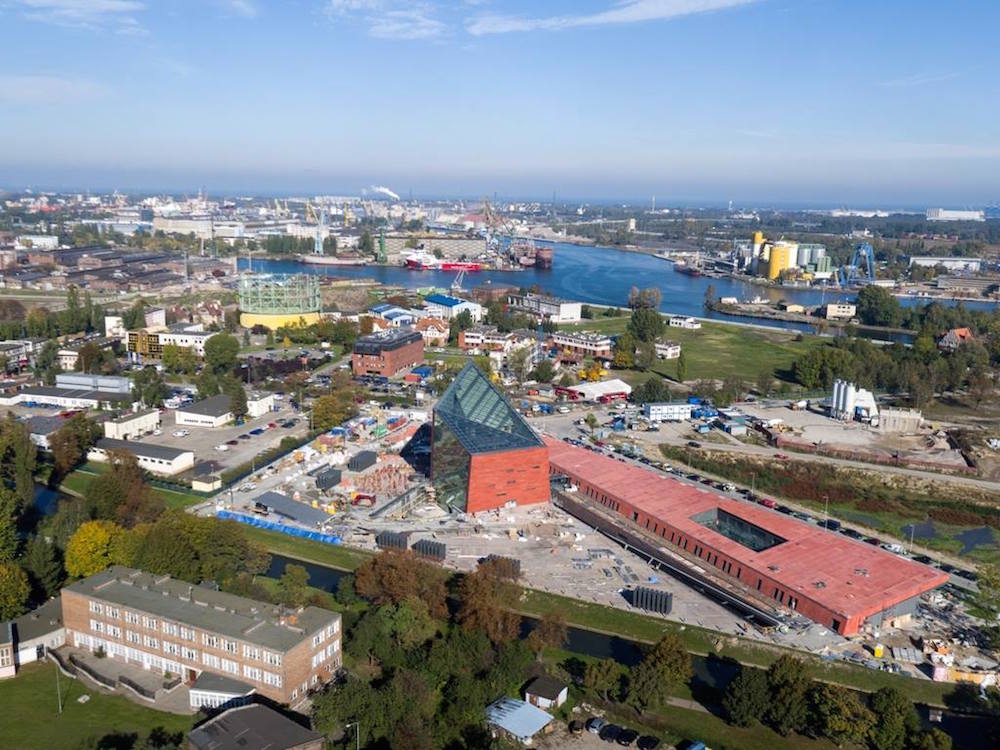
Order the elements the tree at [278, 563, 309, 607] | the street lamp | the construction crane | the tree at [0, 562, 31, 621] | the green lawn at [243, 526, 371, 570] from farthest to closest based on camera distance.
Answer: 1. the construction crane
2. the green lawn at [243, 526, 371, 570]
3. the tree at [278, 563, 309, 607]
4. the tree at [0, 562, 31, 621]
5. the street lamp

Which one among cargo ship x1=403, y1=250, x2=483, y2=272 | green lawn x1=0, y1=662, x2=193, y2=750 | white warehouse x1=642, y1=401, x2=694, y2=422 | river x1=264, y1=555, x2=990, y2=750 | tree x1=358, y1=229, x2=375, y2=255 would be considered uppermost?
tree x1=358, y1=229, x2=375, y2=255

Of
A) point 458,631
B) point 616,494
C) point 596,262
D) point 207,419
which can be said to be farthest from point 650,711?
point 596,262

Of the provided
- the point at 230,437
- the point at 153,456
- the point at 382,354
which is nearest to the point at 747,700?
the point at 153,456

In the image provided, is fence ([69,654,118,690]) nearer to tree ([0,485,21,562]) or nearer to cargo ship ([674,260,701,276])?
tree ([0,485,21,562])

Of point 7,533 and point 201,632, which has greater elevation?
point 7,533

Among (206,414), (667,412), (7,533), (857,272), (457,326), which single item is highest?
(857,272)

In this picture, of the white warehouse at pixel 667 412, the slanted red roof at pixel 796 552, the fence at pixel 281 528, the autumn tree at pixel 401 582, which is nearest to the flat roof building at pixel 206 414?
the fence at pixel 281 528

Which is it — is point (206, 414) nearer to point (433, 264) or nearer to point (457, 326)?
point (457, 326)

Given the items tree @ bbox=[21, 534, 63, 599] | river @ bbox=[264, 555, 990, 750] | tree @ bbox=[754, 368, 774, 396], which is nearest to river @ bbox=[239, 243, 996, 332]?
tree @ bbox=[754, 368, 774, 396]
